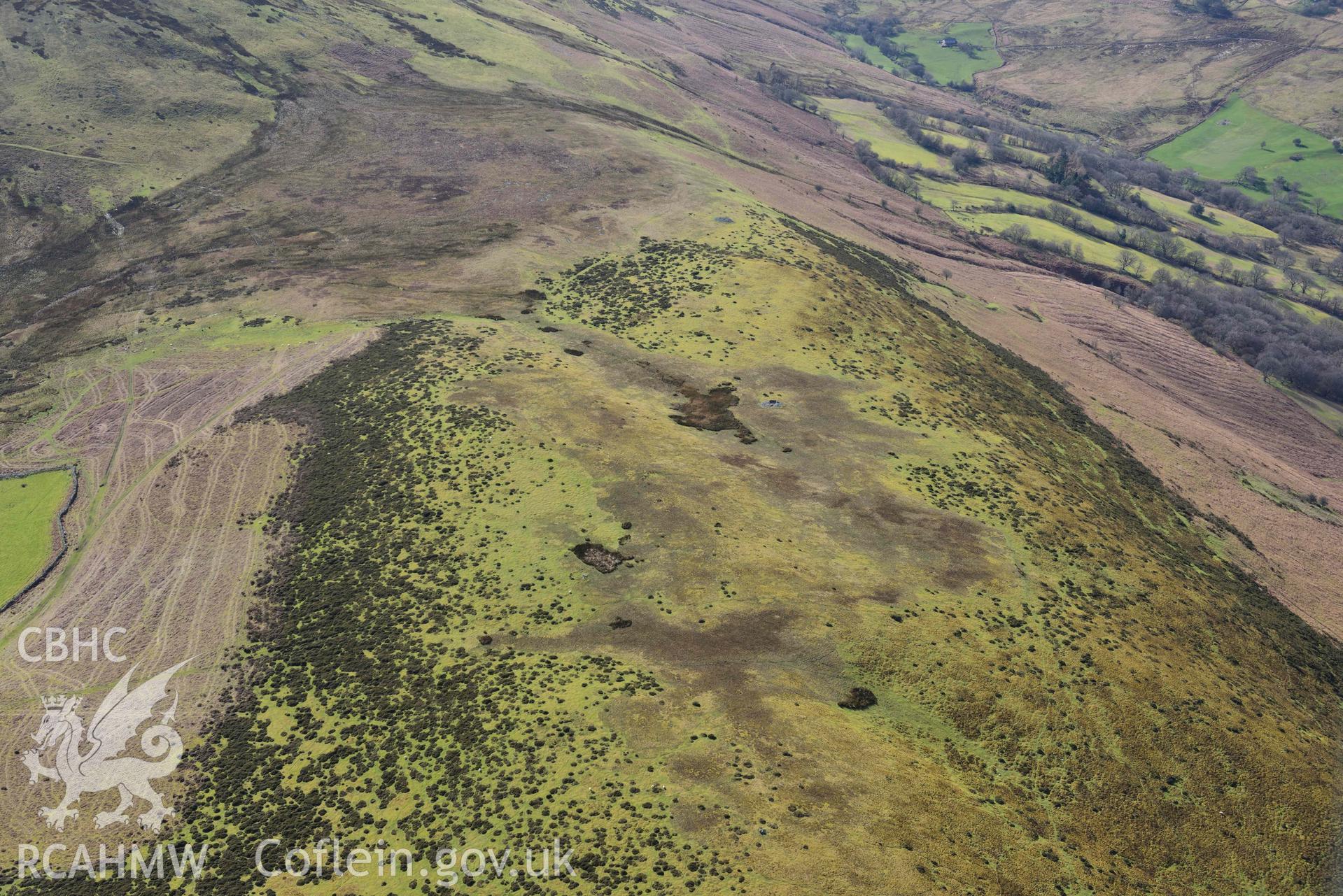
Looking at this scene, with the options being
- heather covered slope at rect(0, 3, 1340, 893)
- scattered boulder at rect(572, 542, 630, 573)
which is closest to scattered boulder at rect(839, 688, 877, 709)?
heather covered slope at rect(0, 3, 1340, 893)

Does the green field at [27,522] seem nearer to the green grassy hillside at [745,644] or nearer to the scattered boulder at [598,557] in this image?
the green grassy hillside at [745,644]

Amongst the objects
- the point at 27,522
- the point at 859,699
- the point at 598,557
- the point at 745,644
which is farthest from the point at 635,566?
the point at 27,522

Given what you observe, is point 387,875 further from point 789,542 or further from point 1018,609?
point 1018,609

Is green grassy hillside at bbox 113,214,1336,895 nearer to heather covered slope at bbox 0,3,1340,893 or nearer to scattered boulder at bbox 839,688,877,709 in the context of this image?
heather covered slope at bbox 0,3,1340,893

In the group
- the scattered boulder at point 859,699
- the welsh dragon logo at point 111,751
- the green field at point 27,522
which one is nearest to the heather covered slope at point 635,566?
the scattered boulder at point 859,699

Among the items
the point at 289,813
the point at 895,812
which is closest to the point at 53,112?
the point at 289,813
